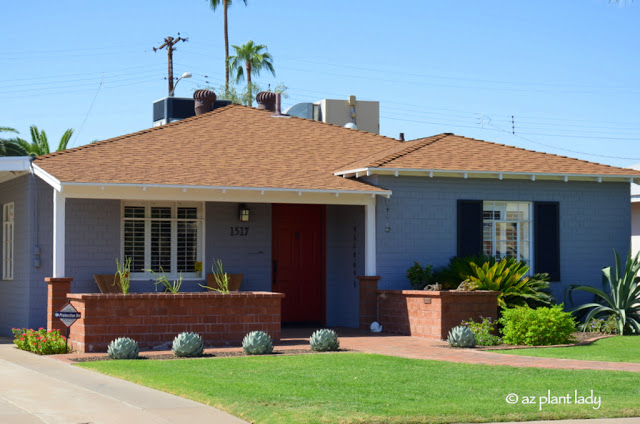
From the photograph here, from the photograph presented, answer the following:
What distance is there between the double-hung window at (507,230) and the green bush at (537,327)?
3.26 m

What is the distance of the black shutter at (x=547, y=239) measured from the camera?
62.2 feet

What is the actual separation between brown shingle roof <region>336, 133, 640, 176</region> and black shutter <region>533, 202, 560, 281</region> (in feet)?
2.73

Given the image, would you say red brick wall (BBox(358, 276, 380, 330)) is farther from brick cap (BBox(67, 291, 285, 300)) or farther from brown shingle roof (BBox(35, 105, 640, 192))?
brick cap (BBox(67, 291, 285, 300))

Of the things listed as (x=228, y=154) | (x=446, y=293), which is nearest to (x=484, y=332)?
(x=446, y=293)

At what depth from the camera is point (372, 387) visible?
33.7 ft

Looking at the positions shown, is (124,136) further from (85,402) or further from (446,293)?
(85,402)

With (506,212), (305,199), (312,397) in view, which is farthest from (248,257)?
(312,397)

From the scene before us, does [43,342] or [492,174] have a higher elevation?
[492,174]

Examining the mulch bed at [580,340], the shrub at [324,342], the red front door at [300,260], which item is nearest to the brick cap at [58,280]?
the shrub at [324,342]

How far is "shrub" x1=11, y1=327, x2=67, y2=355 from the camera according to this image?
47.5 ft

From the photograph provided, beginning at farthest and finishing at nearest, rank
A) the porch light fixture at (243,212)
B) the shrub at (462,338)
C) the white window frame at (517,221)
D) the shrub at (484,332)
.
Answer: the white window frame at (517,221), the porch light fixture at (243,212), the shrub at (484,332), the shrub at (462,338)

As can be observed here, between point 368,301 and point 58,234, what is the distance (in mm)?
6112

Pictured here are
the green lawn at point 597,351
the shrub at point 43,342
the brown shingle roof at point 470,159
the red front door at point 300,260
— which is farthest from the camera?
the red front door at point 300,260

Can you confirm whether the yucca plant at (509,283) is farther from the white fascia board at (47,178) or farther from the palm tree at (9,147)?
the palm tree at (9,147)
